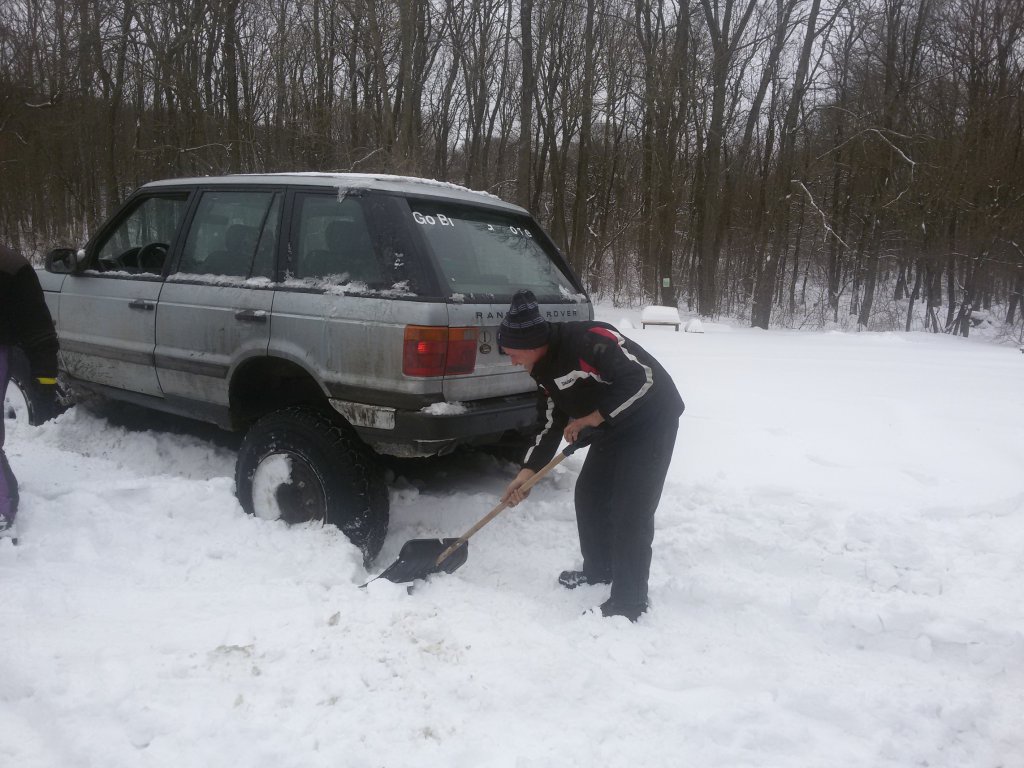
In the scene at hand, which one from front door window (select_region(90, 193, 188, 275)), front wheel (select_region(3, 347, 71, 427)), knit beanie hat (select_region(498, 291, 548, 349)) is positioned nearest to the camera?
knit beanie hat (select_region(498, 291, 548, 349))

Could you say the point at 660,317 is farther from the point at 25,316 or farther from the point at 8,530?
the point at 8,530

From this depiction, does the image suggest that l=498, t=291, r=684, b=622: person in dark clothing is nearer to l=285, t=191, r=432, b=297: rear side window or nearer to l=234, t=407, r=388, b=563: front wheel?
l=285, t=191, r=432, b=297: rear side window

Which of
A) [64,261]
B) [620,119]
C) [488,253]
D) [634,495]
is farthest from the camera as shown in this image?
[620,119]

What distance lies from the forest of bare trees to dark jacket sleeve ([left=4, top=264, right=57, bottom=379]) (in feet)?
38.6

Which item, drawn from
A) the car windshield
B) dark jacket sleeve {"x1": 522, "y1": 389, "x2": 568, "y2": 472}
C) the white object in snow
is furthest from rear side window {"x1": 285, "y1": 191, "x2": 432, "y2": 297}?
the white object in snow

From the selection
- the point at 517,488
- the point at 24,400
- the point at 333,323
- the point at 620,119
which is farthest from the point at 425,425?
the point at 620,119

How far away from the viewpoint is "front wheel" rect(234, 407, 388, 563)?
11.0 feet

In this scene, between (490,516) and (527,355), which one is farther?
(490,516)

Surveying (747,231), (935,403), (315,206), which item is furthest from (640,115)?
(315,206)

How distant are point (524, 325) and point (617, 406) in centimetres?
52

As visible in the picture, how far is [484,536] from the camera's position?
3.86 metres

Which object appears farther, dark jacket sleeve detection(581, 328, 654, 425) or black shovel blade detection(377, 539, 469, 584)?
black shovel blade detection(377, 539, 469, 584)

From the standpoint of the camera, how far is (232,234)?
13.1ft

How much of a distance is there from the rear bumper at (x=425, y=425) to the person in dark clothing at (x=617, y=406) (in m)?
0.37
